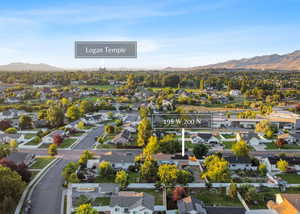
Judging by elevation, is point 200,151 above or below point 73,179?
above

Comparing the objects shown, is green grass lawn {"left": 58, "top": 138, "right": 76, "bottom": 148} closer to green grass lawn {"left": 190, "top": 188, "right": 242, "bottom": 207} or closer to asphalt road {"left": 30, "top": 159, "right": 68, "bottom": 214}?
asphalt road {"left": 30, "top": 159, "right": 68, "bottom": 214}

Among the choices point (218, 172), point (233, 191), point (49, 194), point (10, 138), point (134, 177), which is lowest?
point (49, 194)

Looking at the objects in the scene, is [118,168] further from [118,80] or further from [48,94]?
[118,80]

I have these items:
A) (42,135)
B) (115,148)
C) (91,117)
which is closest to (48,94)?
(91,117)

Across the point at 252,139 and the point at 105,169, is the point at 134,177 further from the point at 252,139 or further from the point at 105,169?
the point at 252,139

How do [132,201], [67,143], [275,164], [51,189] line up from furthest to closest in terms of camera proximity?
[67,143] → [275,164] → [51,189] → [132,201]

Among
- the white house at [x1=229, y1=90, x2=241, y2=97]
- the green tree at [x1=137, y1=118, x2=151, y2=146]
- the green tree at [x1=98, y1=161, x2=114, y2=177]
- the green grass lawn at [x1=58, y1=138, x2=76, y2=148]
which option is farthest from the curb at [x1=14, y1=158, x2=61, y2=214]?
the white house at [x1=229, y1=90, x2=241, y2=97]

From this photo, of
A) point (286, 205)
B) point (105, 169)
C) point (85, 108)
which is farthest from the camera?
point (85, 108)

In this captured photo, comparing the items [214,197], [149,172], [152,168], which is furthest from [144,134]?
[214,197]
